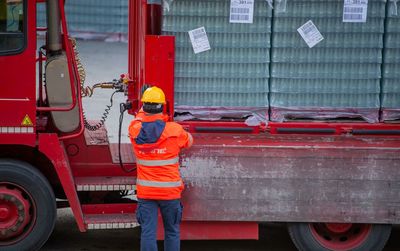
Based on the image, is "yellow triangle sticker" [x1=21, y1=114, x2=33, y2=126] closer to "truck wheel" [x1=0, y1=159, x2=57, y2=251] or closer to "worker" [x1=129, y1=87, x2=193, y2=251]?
"truck wheel" [x1=0, y1=159, x2=57, y2=251]

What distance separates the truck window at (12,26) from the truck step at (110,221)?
1583 millimetres

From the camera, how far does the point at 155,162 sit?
6391 mm

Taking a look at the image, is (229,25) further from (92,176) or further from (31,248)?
(31,248)

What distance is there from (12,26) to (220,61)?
1774mm

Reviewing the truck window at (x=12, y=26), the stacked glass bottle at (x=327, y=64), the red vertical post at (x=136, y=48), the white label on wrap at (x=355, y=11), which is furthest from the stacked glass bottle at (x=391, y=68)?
the truck window at (x=12, y=26)

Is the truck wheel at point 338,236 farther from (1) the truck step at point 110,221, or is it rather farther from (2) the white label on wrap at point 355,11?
(2) the white label on wrap at point 355,11

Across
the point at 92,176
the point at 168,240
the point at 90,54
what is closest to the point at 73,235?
the point at 92,176

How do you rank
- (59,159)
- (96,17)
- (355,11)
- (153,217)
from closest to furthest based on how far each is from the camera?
(153,217) → (59,159) → (355,11) → (96,17)

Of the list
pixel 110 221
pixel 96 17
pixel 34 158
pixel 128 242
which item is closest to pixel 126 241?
pixel 128 242

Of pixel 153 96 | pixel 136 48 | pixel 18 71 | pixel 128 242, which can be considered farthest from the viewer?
pixel 128 242

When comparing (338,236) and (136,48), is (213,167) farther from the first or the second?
(136,48)

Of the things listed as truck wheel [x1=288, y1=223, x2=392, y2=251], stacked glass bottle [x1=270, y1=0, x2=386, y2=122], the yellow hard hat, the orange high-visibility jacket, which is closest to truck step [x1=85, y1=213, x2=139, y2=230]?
the orange high-visibility jacket

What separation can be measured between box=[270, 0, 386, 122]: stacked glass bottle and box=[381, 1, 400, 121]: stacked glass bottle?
0.06 meters

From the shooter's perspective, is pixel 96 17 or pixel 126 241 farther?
pixel 96 17
